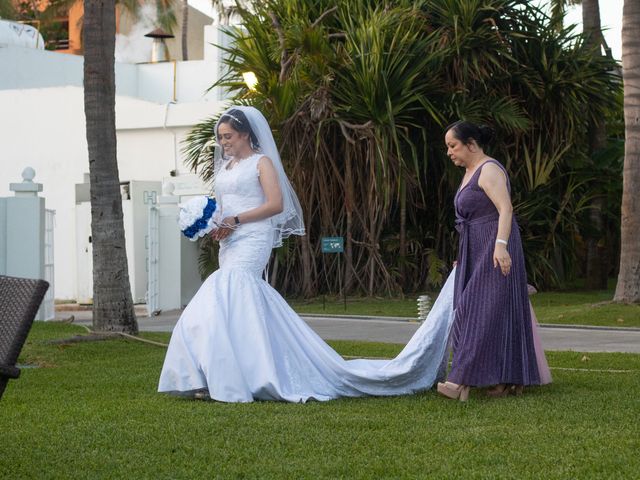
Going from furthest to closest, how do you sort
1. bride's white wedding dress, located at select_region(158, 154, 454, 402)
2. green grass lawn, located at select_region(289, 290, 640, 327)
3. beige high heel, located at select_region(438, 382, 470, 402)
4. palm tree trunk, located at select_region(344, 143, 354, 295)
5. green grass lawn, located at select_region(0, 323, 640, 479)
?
palm tree trunk, located at select_region(344, 143, 354, 295), green grass lawn, located at select_region(289, 290, 640, 327), bride's white wedding dress, located at select_region(158, 154, 454, 402), beige high heel, located at select_region(438, 382, 470, 402), green grass lawn, located at select_region(0, 323, 640, 479)

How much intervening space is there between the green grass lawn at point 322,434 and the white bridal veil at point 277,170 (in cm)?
138

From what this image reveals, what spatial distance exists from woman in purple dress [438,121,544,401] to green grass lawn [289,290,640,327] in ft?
21.5

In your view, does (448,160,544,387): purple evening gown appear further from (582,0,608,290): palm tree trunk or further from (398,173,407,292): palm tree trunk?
(582,0,608,290): palm tree trunk

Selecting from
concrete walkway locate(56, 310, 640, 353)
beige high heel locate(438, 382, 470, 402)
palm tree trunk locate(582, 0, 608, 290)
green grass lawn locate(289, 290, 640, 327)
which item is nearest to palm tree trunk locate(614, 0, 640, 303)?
green grass lawn locate(289, 290, 640, 327)

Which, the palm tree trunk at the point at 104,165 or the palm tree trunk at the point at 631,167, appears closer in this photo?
the palm tree trunk at the point at 104,165

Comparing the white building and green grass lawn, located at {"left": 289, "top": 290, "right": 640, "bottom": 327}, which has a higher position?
the white building

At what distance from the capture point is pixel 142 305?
66.0ft

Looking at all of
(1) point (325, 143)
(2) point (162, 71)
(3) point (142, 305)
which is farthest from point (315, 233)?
(2) point (162, 71)

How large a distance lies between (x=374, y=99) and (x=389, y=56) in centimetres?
72

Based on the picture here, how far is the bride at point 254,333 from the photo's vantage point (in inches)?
299

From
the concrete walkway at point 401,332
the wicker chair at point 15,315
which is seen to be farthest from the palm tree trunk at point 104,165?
the wicker chair at point 15,315

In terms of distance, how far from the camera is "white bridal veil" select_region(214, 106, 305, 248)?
323 inches

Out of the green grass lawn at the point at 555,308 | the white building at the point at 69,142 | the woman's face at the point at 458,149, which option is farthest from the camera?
the white building at the point at 69,142

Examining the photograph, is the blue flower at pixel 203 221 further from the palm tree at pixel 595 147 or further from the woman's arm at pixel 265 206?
the palm tree at pixel 595 147
